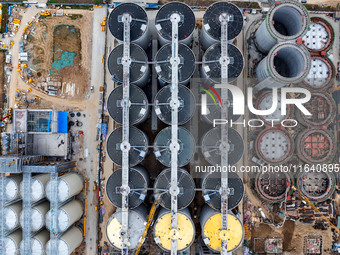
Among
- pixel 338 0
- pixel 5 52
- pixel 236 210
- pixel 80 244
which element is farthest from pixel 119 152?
pixel 338 0

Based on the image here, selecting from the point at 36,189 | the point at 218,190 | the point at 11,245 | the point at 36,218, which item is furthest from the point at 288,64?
the point at 11,245

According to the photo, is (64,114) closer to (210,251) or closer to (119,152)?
(119,152)

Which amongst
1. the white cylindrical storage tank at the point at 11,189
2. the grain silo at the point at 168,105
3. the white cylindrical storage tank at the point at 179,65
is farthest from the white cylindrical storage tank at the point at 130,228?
the white cylindrical storage tank at the point at 179,65

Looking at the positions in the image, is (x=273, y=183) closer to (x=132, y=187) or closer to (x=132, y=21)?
(x=132, y=187)

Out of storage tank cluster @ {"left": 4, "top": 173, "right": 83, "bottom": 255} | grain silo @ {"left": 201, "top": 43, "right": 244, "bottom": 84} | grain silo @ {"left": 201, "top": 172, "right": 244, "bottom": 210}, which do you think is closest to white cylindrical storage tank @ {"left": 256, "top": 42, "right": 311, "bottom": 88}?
grain silo @ {"left": 201, "top": 43, "right": 244, "bottom": 84}

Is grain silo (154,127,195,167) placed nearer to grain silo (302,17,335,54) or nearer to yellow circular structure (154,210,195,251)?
yellow circular structure (154,210,195,251)

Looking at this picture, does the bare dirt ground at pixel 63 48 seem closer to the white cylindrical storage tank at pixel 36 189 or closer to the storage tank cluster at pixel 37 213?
the white cylindrical storage tank at pixel 36 189

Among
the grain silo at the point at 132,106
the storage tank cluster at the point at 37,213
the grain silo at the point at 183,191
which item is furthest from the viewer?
the storage tank cluster at the point at 37,213
